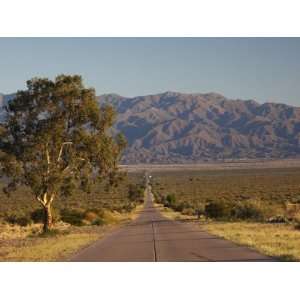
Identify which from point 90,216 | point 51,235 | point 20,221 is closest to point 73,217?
point 90,216

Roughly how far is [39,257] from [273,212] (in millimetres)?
29042

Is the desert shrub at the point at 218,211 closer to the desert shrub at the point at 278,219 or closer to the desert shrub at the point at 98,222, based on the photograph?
the desert shrub at the point at 278,219

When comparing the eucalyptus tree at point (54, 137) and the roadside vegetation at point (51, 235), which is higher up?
the eucalyptus tree at point (54, 137)

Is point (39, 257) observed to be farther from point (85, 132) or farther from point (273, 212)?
point (273, 212)

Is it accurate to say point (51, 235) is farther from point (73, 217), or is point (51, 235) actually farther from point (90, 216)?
point (90, 216)

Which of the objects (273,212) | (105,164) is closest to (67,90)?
(105,164)

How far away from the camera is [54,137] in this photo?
120 ft

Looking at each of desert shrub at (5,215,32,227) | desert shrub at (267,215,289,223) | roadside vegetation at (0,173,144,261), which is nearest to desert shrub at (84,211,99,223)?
roadside vegetation at (0,173,144,261)

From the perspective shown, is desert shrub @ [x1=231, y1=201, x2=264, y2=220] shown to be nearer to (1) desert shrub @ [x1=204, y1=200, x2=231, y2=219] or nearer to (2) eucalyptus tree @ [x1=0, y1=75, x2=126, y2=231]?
(1) desert shrub @ [x1=204, y1=200, x2=231, y2=219]

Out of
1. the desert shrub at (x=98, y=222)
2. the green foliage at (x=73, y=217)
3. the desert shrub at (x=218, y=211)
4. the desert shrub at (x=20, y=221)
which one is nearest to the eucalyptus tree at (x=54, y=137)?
the desert shrub at (x=20, y=221)

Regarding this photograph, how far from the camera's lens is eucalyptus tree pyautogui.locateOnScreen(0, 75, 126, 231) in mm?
36531

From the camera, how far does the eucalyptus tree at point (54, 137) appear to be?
36531mm
